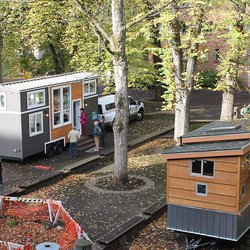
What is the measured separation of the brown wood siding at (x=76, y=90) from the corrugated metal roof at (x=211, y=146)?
38.3 feet

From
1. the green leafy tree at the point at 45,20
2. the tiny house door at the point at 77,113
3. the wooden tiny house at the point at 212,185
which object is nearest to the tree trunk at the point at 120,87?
the wooden tiny house at the point at 212,185

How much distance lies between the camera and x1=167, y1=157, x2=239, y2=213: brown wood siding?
45.3 ft

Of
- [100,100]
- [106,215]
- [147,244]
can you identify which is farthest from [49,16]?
[147,244]

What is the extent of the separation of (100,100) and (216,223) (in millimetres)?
17301

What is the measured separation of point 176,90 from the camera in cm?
2406

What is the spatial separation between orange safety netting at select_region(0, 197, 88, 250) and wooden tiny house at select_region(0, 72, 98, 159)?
18.8 feet

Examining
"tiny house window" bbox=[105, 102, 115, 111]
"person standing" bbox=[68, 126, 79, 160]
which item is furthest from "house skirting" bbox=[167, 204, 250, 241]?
"tiny house window" bbox=[105, 102, 115, 111]

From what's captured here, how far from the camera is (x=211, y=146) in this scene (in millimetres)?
14461

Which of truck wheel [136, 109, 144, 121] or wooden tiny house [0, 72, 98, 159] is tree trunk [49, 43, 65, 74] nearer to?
truck wheel [136, 109, 144, 121]

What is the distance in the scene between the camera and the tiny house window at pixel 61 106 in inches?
969

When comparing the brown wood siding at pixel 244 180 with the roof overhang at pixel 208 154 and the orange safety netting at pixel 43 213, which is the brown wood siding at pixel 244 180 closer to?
the roof overhang at pixel 208 154

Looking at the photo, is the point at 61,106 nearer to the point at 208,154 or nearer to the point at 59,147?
the point at 59,147

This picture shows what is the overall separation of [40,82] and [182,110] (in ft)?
23.0

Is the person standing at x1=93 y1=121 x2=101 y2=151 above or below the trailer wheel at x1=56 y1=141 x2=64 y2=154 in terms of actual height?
above
